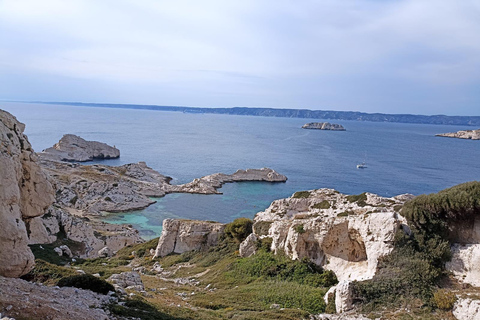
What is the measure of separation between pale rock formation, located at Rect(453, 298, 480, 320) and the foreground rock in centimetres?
1364

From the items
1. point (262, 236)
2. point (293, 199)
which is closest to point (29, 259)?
point (262, 236)

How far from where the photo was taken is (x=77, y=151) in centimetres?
11762

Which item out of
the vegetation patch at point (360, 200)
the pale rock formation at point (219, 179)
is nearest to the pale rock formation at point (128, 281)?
the vegetation patch at point (360, 200)

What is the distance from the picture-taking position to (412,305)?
16219mm

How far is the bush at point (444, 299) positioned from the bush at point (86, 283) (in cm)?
1382

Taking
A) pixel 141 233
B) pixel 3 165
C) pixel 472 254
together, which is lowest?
pixel 141 233

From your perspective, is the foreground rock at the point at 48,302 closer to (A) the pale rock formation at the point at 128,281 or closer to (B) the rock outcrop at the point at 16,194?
(B) the rock outcrop at the point at 16,194

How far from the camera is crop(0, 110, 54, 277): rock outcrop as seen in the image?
12.5 m

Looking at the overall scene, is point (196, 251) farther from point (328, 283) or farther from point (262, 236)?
point (328, 283)

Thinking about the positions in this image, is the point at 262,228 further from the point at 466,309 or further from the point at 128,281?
the point at 466,309

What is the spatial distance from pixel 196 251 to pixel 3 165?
22.7 metres

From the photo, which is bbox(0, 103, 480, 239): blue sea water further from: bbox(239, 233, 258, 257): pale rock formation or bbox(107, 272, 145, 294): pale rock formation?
bbox(107, 272, 145, 294): pale rock formation

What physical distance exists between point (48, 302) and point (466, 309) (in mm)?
15511

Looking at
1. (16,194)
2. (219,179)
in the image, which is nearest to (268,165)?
(219,179)
